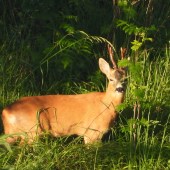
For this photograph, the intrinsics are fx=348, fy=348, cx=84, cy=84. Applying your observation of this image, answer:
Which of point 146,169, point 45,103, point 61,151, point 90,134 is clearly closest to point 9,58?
point 45,103

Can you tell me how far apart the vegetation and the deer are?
0.17m

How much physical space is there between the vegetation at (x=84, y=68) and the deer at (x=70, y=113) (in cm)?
17

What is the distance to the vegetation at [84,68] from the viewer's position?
366cm

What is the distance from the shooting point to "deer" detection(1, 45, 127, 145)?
4250mm

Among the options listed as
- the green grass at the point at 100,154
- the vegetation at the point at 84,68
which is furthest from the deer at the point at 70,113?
the green grass at the point at 100,154

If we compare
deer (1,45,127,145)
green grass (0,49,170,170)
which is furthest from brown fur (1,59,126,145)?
green grass (0,49,170,170)

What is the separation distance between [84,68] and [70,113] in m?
1.45

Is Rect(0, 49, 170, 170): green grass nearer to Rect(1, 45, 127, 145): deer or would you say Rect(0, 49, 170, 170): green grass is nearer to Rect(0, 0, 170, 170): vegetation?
Rect(0, 0, 170, 170): vegetation

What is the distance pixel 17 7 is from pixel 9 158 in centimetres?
360

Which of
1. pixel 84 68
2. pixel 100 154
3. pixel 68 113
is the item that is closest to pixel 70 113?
pixel 68 113

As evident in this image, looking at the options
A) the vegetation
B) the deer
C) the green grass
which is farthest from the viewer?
the deer

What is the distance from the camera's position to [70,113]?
14.9 feet

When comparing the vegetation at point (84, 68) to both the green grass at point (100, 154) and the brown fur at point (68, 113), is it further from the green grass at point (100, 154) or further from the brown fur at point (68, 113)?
the brown fur at point (68, 113)

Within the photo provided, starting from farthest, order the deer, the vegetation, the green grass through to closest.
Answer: the deer
the vegetation
the green grass
